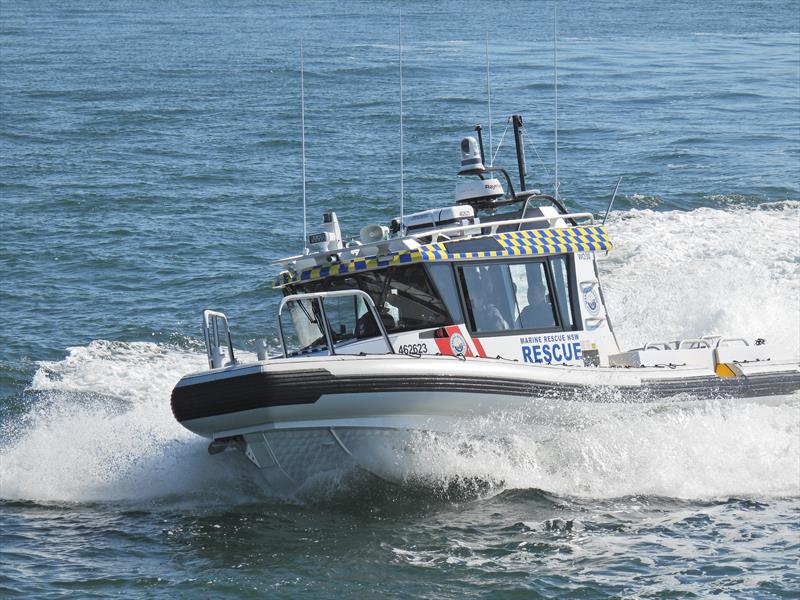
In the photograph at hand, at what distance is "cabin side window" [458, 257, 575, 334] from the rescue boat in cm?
1

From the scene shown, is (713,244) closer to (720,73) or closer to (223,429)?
(223,429)

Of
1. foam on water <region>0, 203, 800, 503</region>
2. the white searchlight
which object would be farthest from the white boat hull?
the white searchlight

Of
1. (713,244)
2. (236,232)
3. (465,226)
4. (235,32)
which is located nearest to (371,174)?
(236,232)

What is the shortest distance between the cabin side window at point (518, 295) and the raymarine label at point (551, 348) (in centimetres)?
8

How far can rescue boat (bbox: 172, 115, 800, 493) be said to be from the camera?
916 cm

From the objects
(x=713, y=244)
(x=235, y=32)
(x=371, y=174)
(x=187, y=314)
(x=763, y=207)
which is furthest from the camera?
(x=235, y=32)

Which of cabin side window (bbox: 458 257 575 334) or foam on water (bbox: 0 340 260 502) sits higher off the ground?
cabin side window (bbox: 458 257 575 334)

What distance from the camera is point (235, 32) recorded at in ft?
130

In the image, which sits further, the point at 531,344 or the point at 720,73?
the point at 720,73

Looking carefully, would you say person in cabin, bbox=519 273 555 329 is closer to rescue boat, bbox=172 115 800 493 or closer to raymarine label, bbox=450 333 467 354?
rescue boat, bbox=172 115 800 493

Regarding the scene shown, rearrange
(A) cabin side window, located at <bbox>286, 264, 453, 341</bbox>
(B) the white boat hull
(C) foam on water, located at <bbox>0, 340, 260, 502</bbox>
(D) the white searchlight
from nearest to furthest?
(B) the white boat hull, (A) cabin side window, located at <bbox>286, 264, 453, 341</bbox>, (C) foam on water, located at <bbox>0, 340, 260, 502</bbox>, (D) the white searchlight

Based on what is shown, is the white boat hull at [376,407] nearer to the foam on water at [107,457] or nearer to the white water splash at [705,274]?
the foam on water at [107,457]

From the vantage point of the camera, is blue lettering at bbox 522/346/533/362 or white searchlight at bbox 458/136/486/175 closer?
blue lettering at bbox 522/346/533/362

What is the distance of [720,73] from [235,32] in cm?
1593
